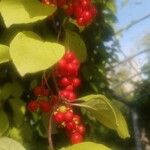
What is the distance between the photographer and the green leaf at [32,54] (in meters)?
0.50

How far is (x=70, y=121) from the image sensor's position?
2.19 feet

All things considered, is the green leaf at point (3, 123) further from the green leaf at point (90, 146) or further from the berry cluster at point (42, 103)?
the green leaf at point (90, 146)

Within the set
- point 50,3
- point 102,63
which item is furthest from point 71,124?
point 102,63

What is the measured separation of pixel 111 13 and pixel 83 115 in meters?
1.05

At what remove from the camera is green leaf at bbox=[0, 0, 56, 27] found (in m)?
0.57

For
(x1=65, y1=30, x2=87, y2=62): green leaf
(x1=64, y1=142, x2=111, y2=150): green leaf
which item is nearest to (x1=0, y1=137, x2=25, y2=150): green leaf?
(x1=64, y1=142, x2=111, y2=150): green leaf

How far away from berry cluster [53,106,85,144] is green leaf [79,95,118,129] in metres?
0.04

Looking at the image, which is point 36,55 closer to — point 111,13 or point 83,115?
point 83,115

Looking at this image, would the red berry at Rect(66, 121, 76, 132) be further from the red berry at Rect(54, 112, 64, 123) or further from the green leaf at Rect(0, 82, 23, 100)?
the green leaf at Rect(0, 82, 23, 100)

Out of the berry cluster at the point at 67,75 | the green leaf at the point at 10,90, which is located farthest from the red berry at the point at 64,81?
the green leaf at the point at 10,90

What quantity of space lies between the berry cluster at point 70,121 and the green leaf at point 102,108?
38 mm

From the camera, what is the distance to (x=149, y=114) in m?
7.18

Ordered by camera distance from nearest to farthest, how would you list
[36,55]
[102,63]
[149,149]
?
1. [36,55]
2. [102,63]
3. [149,149]

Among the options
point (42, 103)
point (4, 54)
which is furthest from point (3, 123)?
point (4, 54)
